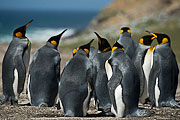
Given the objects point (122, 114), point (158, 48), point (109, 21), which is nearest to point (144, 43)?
point (158, 48)

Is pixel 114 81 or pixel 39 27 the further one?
pixel 39 27

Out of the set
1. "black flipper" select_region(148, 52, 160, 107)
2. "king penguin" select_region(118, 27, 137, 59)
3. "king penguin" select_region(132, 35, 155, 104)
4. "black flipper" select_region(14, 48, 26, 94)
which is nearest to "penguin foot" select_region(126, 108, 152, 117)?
"black flipper" select_region(148, 52, 160, 107)

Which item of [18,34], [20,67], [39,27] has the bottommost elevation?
[20,67]

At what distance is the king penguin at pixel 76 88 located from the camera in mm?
5203

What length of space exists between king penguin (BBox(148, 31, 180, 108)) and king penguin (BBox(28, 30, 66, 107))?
2.09 metres

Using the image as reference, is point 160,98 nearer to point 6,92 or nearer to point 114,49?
point 114,49

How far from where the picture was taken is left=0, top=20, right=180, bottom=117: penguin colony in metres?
5.23

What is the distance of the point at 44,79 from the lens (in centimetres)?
631

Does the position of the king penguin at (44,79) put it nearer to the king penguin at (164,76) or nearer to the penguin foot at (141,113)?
the penguin foot at (141,113)

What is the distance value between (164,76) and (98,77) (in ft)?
4.68

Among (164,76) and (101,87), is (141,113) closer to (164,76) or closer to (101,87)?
(101,87)

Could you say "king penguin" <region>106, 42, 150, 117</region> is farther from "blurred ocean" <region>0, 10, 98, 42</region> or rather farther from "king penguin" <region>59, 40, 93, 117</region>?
"blurred ocean" <region>0, 10, 98, 42</region>

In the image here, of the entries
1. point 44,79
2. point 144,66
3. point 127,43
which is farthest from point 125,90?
point 127,43

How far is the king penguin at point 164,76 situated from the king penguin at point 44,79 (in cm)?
209
